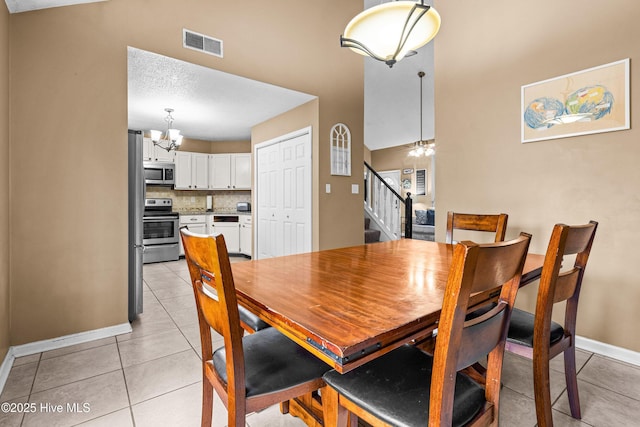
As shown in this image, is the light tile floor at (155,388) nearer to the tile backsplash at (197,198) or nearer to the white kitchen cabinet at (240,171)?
the white kitchen cabinet at (240,171)

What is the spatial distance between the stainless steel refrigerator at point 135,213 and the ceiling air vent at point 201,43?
1.00 m

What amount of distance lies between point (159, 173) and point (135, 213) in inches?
136

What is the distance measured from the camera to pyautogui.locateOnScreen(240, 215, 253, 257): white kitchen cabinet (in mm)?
6105

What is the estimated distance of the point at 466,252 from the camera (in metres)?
0.69

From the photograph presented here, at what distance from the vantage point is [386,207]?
18.1 feet

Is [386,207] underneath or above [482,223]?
above

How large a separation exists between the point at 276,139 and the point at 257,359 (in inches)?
158

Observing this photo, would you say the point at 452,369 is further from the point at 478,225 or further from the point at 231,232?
the point at 231,232

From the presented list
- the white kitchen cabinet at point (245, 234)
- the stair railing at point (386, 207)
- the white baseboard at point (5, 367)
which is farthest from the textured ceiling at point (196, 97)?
the white baseboard at point (5, 367)

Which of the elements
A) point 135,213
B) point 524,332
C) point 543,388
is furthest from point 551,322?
point 135,213

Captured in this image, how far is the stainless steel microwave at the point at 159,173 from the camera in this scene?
5.74 meters

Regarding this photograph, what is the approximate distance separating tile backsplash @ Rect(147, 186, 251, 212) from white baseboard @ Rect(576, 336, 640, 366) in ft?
19.6

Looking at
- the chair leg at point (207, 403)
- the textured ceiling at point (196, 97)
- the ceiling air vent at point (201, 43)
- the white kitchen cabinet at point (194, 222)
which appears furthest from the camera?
the white kitchen cabinet at point (194, 222)

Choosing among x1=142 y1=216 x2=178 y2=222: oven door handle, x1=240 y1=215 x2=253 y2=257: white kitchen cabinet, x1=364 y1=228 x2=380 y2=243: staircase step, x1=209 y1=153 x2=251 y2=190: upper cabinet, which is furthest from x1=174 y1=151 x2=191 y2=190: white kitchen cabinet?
x1=364 y1=228 x2=380 y2=243: staircase step
